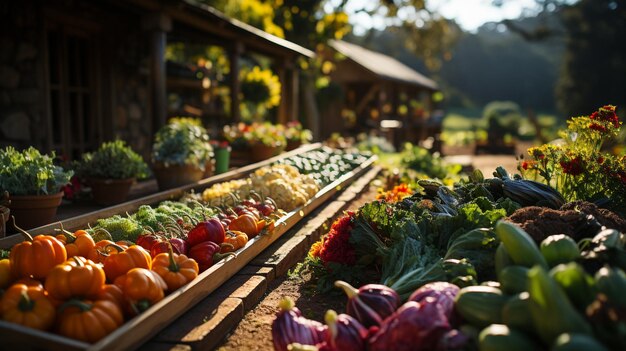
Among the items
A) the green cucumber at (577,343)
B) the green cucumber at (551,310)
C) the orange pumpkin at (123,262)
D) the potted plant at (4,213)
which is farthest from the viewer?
the potted plant at (4,213)

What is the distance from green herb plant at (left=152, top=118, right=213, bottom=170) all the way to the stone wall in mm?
1781

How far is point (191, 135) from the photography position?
6867 mm

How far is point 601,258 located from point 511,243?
1.47 feet

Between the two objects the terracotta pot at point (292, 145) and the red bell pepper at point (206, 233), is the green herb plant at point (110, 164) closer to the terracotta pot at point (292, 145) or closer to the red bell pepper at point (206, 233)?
the red bell pepper at point (206, 233)

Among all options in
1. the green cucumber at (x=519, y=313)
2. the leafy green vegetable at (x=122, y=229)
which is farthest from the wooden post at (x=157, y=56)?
the green cucumber at (x=519, y=313)

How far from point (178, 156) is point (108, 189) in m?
1.10

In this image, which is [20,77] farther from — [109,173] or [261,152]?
[261,152]

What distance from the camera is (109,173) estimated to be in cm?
564

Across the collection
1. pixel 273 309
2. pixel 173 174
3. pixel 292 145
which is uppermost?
pixel 292 145

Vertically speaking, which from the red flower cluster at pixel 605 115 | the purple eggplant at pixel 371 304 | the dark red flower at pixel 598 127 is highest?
the red flower cluster at pixel 605 115

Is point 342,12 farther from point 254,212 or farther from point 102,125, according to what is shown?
point 254,212

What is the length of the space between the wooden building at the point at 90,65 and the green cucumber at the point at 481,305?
5.61m

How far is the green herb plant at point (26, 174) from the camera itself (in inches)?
173

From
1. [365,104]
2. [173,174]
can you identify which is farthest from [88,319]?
[365,104]
